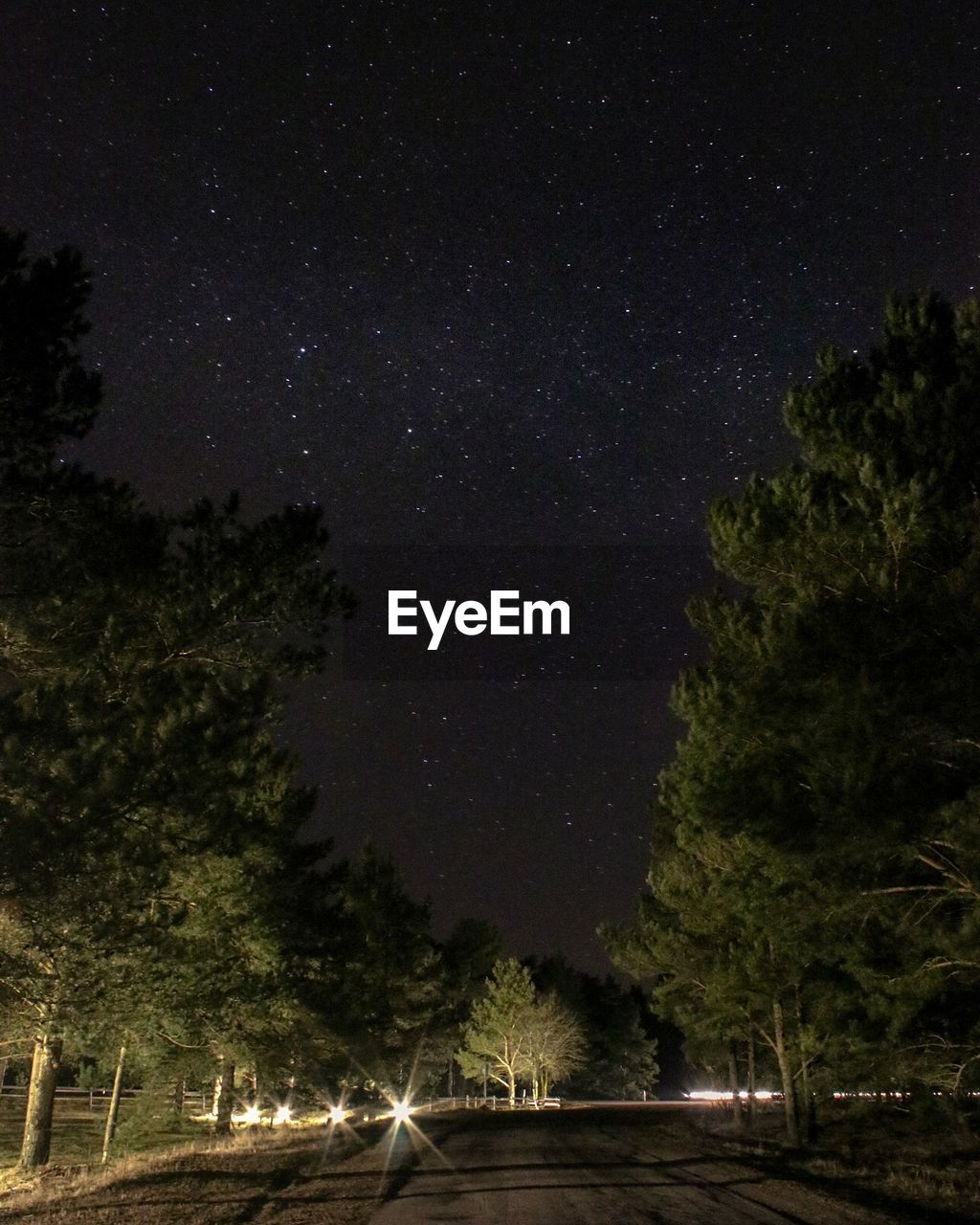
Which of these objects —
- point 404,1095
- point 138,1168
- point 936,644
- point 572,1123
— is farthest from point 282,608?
point 404,1095

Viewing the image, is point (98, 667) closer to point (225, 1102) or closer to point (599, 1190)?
point (599, 1190)

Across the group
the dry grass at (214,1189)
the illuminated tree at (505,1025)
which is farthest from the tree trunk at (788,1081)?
the illuminated tree at (505,1025)

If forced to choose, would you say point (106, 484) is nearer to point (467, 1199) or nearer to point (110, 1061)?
point (467, 1199)

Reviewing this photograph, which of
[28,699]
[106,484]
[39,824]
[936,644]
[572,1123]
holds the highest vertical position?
[106,484]

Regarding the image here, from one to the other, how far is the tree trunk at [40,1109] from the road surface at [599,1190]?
23.6 ft

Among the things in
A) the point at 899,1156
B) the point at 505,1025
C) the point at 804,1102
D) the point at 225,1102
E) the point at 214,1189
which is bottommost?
the point at 214,1189

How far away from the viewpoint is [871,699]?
44.2 ft

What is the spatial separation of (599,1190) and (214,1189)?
19.4 feet

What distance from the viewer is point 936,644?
14031 millimetres

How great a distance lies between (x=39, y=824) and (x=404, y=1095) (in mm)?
51941

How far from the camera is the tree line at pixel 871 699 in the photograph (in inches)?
544

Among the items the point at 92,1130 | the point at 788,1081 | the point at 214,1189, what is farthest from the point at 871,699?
the point at 92,1130

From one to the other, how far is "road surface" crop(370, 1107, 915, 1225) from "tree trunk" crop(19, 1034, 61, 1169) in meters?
7.19

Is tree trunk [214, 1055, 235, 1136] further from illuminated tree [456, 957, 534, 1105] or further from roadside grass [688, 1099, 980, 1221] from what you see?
illuminated tree [456, 957, 534, 1105]
